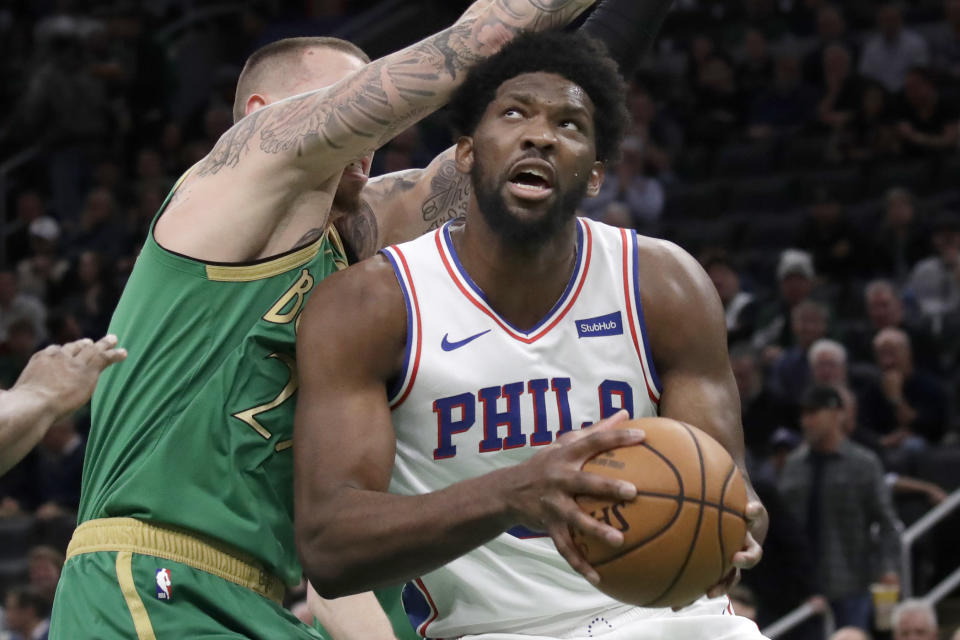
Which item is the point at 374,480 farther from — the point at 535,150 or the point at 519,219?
the point at 535,150

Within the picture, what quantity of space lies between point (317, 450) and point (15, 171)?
497 inches

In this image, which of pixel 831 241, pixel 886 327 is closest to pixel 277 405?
pixel 886 327

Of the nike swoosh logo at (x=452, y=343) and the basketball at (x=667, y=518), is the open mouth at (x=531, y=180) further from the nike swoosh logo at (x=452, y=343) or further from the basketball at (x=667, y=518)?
the basketball at (x=667, y=518)

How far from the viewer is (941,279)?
10.5 metres

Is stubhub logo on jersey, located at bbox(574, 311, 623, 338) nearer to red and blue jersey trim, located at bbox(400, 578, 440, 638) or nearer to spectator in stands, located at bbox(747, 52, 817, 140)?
red and blue jersey trim, located at bbox(400, 578, 440, 638)

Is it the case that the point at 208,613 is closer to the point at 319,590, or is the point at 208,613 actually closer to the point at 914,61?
the point at 319,590

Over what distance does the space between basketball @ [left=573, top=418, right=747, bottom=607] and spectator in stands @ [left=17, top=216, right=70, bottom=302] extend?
36.2ft

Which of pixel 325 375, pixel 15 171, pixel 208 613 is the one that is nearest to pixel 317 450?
pixel 325 375

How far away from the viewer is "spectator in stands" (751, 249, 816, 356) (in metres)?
10.4

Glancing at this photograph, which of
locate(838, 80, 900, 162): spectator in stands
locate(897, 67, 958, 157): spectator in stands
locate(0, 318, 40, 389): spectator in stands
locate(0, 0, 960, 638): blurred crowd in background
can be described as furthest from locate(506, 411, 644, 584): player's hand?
locate(838, 80, 900, 162): spectator in stands

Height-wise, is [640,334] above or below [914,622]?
above

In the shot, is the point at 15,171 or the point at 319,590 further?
the point at 15,171

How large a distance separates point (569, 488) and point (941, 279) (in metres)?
8.18

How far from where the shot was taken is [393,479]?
3.71 m
